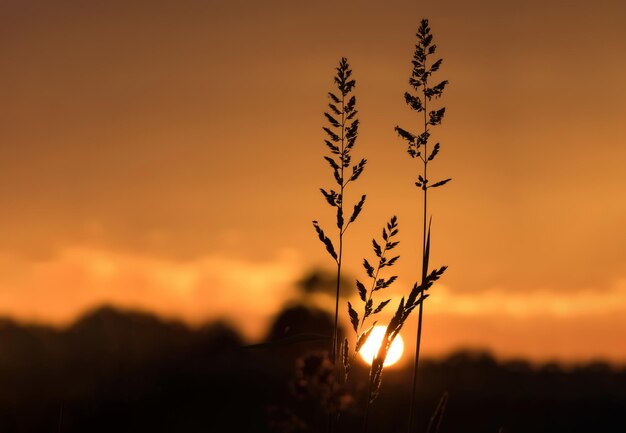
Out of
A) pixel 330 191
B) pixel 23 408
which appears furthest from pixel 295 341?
pixel 23 408

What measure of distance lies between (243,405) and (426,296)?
1649 cm

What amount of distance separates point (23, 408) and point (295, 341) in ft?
26.3

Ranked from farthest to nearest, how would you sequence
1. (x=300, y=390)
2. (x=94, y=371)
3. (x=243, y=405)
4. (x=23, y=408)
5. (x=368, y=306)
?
(x=243, y=405)
(x=23, y=408)
(x=94, y=371)
(x=368, y=306)
(x=300, y=390)

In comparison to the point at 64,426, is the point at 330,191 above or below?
above

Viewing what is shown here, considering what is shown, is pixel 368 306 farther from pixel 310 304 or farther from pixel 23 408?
pixel 310 304

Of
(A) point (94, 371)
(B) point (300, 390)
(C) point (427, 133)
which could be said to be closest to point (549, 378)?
(A) point (94, 371)

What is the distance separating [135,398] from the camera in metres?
10.2

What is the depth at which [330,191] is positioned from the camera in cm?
390

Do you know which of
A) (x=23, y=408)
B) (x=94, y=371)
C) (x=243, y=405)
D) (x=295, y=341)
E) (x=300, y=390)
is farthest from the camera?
(x=243, y=405)

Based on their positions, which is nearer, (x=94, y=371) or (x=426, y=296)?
(x=426, y=296)

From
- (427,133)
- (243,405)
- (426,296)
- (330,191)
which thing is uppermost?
(427,133)

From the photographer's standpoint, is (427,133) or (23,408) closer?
(427,133)

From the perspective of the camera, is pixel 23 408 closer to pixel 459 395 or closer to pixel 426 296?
pixel 426 296

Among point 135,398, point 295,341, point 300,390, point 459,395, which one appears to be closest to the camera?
point 300,390
